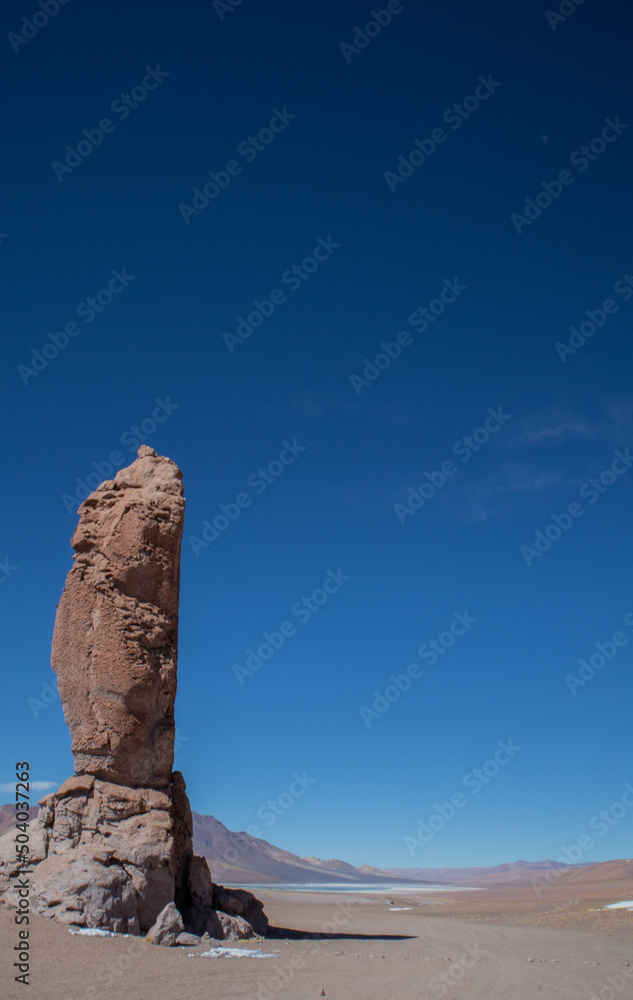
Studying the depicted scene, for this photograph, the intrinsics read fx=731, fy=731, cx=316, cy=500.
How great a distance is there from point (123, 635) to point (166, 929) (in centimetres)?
528

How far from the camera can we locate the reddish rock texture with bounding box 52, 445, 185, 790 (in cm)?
1425

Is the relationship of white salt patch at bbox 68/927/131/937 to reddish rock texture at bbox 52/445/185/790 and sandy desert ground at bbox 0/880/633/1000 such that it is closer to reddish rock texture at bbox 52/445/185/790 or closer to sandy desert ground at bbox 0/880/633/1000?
sandy desert ground at bbox 0/880/633/1000

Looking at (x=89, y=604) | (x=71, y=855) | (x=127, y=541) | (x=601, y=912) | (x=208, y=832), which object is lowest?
(x=208, y=832)

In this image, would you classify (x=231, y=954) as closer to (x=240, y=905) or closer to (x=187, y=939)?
(x=187, y=939)

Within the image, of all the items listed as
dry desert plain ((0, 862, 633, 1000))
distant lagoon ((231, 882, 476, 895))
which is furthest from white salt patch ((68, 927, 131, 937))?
distant lagoon ((231, 882, 476, 895))

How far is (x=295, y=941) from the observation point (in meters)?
15.6

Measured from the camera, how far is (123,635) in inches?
579

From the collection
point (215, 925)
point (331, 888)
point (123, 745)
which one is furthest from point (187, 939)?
point (331, 888)

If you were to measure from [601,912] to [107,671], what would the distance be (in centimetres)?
2644

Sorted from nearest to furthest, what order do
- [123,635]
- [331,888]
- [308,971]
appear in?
[308,971] → [123,635] → [331,888]

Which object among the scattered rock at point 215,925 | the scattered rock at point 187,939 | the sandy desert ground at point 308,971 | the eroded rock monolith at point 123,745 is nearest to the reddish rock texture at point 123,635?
the eroded rock monolith at point 123,745

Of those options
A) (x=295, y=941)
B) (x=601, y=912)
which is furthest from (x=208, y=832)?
(x=295, y=941)

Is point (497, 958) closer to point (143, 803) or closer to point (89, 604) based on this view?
point (143, 803)

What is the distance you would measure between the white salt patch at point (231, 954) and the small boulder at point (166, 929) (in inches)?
22.1
